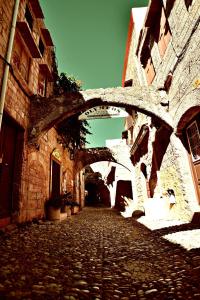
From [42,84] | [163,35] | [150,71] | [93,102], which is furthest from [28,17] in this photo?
[150,71]

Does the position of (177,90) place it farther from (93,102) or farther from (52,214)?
(52,214)

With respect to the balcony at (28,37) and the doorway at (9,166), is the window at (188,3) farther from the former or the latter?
the doorway at (9,166)

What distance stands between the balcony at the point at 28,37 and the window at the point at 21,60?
174mm

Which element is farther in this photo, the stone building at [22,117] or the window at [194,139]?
the window at [194,139]

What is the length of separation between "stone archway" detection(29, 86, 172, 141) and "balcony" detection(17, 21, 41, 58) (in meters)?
1.36

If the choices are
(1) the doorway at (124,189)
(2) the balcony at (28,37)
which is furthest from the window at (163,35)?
(1) the doorway at (124,189)

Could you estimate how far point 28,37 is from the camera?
206 inches

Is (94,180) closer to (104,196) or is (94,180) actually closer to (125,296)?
(104,196)

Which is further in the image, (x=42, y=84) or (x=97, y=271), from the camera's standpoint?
(x=42, y=84)

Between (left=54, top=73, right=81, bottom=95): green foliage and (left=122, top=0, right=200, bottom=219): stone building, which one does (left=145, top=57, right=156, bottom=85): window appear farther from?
(left=54, top=73, right=81, bottom=95): green foliage

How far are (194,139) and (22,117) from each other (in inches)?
182

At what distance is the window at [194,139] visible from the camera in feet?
15.1

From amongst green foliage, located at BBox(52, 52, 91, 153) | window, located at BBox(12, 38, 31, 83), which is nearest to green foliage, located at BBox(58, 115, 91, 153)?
green foliage, located at BBox(52, 52, 91, 153)

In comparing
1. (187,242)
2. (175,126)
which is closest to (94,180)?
(175,126)
